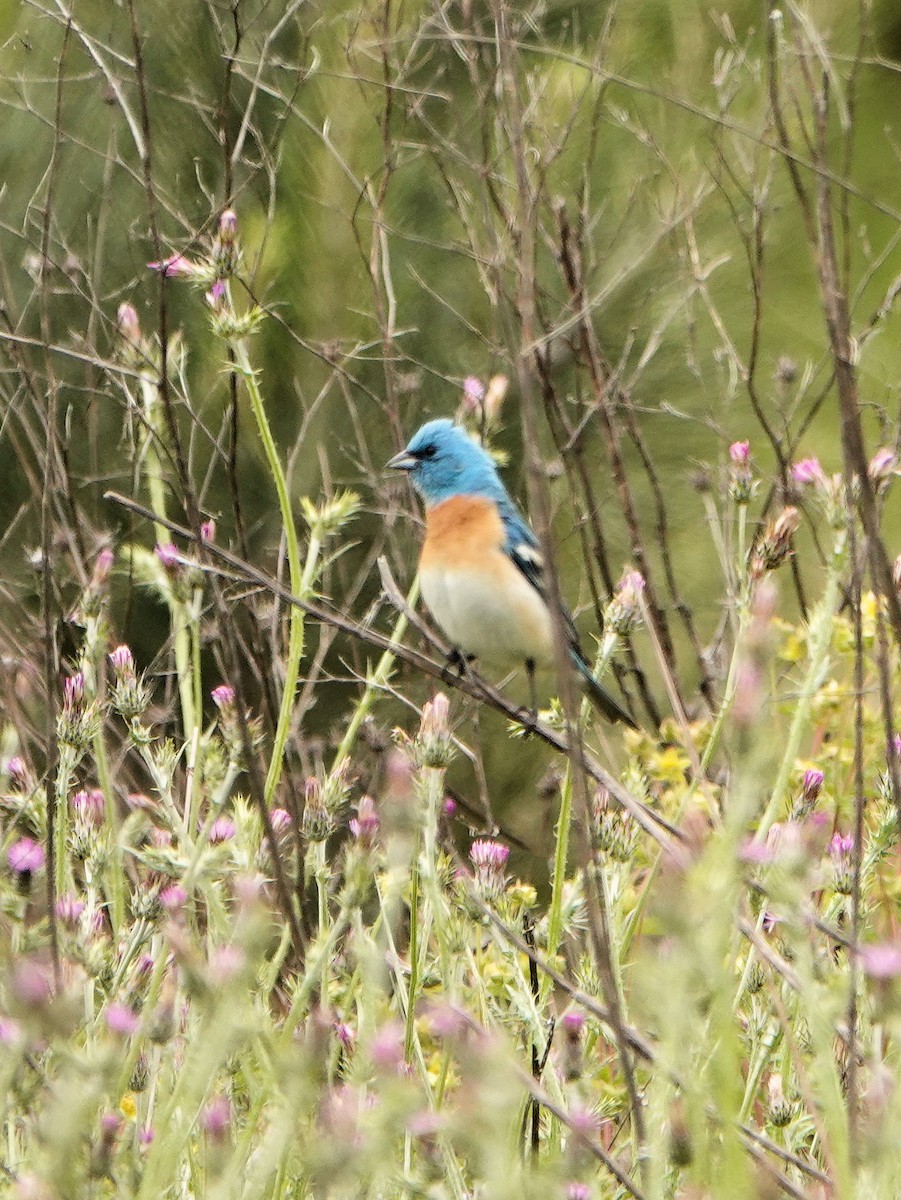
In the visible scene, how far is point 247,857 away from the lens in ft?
7.41

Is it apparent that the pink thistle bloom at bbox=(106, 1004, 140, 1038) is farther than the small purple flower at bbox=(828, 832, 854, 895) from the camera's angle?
No

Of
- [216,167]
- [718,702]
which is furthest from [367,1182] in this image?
[216,167]

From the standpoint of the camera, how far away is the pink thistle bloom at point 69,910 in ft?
7.46

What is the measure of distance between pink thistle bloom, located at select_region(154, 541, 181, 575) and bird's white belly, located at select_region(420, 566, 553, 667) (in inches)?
49.7

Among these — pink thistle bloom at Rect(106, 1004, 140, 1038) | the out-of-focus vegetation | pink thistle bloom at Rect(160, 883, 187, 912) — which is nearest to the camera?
the out-of-focus vegetation

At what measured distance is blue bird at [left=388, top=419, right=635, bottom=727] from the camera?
157 inches

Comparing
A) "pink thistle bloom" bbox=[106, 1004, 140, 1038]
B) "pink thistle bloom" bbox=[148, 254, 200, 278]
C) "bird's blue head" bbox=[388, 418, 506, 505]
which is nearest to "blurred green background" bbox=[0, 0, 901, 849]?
"bird's blue head" bbox=[388, 418, 506, 505]

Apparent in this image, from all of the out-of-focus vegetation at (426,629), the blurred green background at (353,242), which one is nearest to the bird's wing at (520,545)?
the out-of-focus vegetation at (426,629)

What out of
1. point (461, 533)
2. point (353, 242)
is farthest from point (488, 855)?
point (353, 242)

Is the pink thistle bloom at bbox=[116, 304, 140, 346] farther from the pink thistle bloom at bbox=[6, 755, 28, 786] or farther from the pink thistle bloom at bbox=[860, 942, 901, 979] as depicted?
the pink thistle bloom at bbox=[860, 942, 901, 979]

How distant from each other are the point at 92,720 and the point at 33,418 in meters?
2.75

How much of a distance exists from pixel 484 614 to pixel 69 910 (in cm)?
184

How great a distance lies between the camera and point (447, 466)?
169 inches

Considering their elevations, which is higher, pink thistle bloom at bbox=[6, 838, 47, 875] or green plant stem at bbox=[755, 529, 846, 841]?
green plant stem at bbox=[755, 529, 846, 841]
